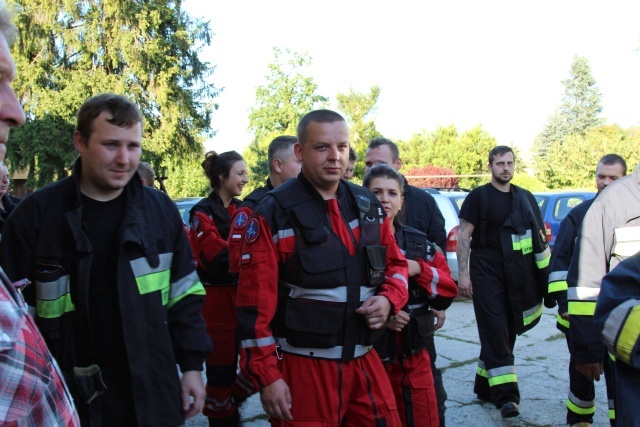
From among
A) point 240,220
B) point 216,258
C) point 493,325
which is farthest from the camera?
point 493,325

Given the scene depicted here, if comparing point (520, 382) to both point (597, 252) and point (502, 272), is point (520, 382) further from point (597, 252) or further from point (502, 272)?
point (597, 252)

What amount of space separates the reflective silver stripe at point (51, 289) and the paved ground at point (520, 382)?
296 cm

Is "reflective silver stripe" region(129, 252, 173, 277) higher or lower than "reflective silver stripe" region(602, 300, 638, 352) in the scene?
higher

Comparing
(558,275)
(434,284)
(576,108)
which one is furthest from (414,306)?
(576,108)

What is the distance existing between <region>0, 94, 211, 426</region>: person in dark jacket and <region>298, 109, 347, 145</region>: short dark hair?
34.1 inches

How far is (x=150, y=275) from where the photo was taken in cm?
258

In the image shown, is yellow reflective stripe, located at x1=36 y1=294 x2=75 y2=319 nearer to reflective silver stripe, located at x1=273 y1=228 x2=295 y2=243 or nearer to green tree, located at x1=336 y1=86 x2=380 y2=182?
reflective silver stripe, located at x1=273 y1=228 x2=295 y2=243

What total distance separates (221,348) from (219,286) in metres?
0.51

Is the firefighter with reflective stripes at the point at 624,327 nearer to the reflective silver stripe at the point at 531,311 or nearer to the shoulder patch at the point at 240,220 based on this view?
the shoulder patch at the point at 240,220

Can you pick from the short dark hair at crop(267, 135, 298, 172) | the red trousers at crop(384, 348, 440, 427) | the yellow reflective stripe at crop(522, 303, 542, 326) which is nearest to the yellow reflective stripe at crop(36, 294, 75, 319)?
the red trousers at crop(384, 348, 440, 427)

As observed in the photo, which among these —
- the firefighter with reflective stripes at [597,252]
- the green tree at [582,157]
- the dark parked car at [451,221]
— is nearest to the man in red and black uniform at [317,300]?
the firefighter with reflective stripes at [597,252]

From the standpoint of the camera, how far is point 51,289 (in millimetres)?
2416

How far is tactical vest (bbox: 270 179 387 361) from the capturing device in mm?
2869

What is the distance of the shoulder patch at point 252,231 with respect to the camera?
2918mm
